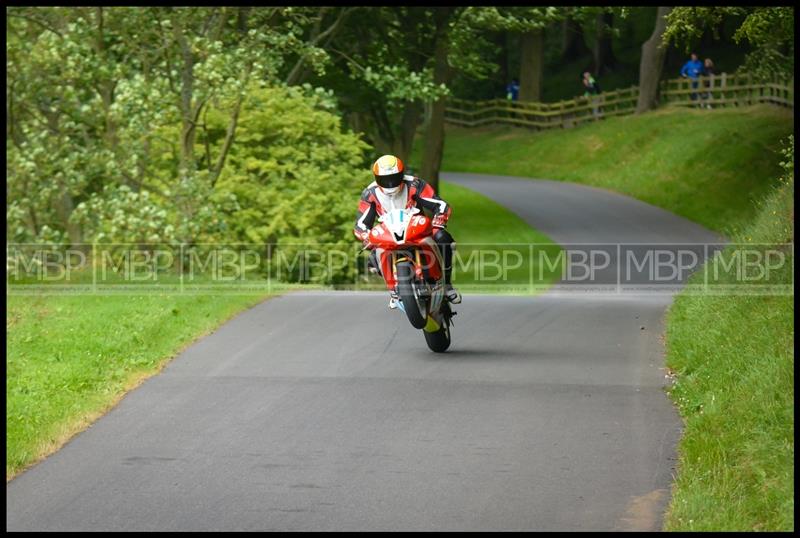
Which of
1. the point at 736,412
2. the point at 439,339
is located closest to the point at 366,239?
the point at 439,339

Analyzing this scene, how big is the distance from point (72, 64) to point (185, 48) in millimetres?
2108

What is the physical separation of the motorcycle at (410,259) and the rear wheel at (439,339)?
0.52m

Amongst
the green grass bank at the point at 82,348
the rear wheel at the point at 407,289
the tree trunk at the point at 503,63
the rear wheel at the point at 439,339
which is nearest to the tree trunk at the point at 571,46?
the tree trunk at the point at 503,63

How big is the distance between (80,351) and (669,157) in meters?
33.0

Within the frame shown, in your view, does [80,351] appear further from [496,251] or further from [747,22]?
[496,251]

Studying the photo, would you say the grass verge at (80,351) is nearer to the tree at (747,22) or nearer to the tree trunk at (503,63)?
the tree at (747,22)

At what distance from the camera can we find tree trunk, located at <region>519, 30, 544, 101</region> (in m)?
57.1

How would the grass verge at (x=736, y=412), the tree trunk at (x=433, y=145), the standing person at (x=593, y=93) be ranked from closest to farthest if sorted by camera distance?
the grass verge at (x=736, y=412)
the tree trunk at (x=433, y=145)
the standing person at (x=593, y=93)

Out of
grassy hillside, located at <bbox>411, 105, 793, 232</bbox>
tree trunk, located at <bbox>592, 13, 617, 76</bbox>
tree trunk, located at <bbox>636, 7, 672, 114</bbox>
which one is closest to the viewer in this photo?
grassy hillside, located at <bbox>411, 105, 793, 232</bbox>

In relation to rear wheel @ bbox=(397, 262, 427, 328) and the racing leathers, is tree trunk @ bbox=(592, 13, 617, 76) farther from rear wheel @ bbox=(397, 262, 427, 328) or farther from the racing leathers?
rear wheel @ bbox=(397, 262, 427, 328)

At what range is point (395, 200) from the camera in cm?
1402

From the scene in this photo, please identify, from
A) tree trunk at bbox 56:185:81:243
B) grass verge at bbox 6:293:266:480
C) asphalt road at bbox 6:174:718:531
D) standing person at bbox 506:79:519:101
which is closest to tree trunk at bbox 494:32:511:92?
standing person at bbox 506:79:519:101

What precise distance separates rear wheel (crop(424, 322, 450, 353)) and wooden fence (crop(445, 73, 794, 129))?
1190 inches

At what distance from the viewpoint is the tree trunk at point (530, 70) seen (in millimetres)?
57062
